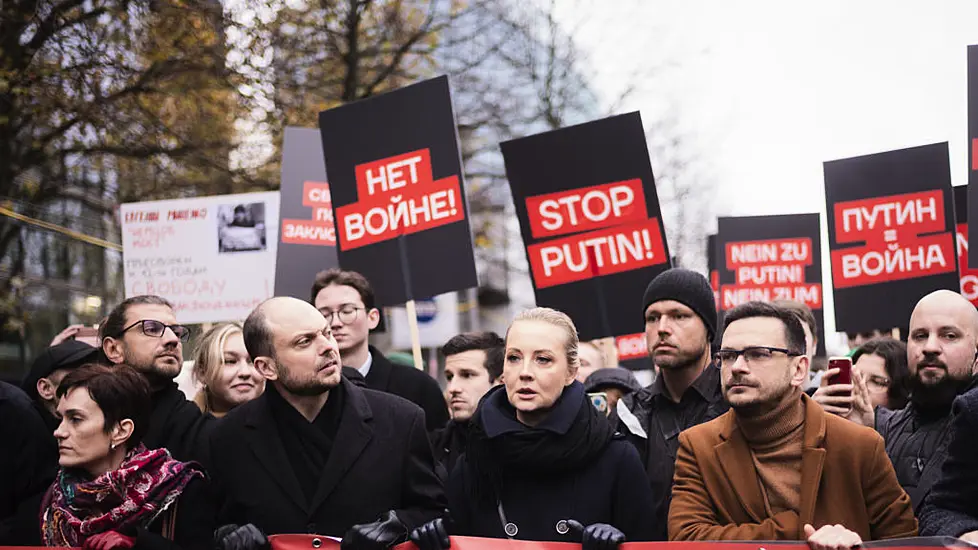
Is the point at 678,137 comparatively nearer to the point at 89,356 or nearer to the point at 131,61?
the point at 131,61

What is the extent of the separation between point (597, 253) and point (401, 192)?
1423 millimetres

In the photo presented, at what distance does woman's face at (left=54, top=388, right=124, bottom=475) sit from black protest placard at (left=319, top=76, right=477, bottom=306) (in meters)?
3.29

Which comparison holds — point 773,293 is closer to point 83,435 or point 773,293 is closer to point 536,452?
point 536,452

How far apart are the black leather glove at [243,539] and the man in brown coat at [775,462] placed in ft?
4.86

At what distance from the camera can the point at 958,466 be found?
13.0 ft

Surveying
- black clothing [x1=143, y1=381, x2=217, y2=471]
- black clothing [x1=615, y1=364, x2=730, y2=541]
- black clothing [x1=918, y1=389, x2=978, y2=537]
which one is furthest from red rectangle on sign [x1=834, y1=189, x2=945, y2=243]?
black clothing [x1=143, y1=381, x2=217, y2=471]

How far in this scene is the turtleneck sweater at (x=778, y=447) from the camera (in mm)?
4242

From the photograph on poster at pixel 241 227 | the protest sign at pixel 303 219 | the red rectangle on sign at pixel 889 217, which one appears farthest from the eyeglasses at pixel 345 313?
the red rectangle on sign at pixel 889 217

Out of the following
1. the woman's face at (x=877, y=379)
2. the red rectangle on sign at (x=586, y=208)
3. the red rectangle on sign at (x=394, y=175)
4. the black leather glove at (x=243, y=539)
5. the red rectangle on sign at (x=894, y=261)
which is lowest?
the black leather glove at (x=243, y=539)

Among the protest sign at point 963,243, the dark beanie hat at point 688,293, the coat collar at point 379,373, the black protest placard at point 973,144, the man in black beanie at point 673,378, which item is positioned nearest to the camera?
the man in black beanie at point 673,378

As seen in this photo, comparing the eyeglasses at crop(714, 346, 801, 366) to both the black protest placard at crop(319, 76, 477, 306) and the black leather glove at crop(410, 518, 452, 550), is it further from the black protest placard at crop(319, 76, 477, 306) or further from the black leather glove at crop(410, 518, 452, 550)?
the black protest placard at crop(319, 76, 477, 306)

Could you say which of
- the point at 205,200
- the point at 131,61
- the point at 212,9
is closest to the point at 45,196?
the point at 131,61

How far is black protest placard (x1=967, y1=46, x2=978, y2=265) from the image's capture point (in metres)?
7.12

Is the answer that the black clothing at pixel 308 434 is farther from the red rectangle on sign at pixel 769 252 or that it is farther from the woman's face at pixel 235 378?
the red rectangle on sign at pixel 769 252
